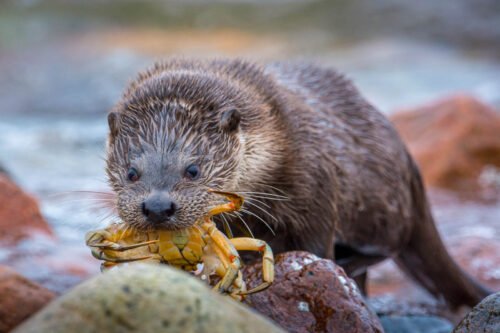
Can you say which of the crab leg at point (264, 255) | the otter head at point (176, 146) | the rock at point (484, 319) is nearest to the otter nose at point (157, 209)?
the otter head at point (176, 146)

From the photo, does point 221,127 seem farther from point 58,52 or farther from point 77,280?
point 58,52

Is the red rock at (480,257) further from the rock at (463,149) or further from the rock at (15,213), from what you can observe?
the rock at (15,213)

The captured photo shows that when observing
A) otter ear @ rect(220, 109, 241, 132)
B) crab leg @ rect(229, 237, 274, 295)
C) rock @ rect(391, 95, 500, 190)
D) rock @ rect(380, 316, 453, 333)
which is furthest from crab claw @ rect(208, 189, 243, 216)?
rock @ rect(391, 95, 500, 190)

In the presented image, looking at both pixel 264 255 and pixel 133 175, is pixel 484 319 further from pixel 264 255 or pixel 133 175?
pixel 133 175

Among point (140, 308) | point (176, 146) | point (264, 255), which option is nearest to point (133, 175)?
point (176, 146)

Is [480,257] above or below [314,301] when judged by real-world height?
below
